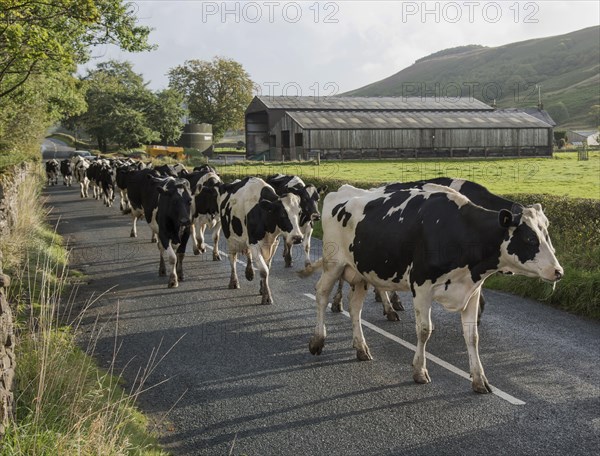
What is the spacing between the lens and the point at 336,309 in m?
10.8

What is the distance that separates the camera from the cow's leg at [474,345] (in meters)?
6.86

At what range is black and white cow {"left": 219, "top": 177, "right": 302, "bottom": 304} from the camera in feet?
37.7

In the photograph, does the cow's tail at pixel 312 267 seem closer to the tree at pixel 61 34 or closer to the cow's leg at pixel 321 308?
the cow's leg at pixel 321 308

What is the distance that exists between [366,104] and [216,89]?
42.5 m

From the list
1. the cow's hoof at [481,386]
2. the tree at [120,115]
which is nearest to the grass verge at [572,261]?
the cow's hoof at [481,386]

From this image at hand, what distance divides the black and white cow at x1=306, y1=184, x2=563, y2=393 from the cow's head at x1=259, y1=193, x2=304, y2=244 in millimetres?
2917

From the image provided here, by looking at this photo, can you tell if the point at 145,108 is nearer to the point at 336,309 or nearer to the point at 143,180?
the point at 143,180

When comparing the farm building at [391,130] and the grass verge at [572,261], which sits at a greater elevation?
the farm building at [391,130]

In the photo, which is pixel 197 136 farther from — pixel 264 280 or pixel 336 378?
pixel 336 378

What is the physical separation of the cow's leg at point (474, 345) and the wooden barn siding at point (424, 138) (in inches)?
1979

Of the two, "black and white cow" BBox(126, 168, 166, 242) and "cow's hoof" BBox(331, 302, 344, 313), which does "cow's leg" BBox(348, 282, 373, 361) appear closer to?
"cow's hoof" BBox(331, 302, 344, 313)

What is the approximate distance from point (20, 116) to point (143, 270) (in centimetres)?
3210

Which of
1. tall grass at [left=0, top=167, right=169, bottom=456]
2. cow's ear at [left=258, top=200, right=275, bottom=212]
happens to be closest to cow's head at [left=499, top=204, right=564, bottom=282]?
tall grass at [left=0, top=167, right=169, bottom=456]

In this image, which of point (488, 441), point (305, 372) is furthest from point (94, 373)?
point (488, 441)
